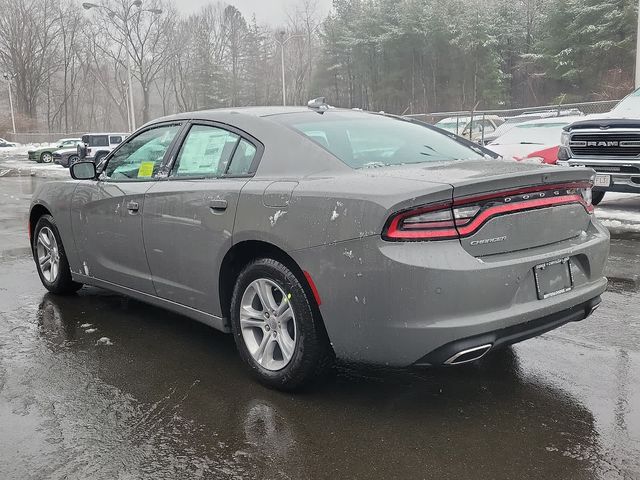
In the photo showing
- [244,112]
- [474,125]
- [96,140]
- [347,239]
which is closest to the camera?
[347,239]

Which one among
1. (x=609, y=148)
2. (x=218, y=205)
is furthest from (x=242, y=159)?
(x=609, y=148)

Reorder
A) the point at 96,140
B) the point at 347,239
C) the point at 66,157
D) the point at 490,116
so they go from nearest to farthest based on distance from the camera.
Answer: the point at 347,239 < the point at 490,116 < the point at 96,140 < the point at 66,157

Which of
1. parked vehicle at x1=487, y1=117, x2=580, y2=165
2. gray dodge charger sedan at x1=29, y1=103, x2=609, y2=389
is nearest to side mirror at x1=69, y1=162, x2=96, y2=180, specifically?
gray dodge charger sedan at x1=29, y1=103, x2=609, y2=389

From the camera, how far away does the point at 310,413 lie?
3230 millimetres

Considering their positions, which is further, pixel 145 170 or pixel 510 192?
pixel 145 170

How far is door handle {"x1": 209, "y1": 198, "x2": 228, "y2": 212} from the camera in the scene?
362cm

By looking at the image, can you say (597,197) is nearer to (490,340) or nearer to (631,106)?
(631,106)

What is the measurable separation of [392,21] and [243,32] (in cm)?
2357

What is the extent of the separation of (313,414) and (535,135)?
12.0 metres

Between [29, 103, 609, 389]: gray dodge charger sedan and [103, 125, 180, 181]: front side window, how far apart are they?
2 cm

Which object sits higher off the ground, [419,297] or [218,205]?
[218,205]

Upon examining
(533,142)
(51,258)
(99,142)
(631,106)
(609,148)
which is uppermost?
(99,142)

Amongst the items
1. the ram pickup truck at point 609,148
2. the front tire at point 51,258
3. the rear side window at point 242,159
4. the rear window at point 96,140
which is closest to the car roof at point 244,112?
the rear side window at point 242,159

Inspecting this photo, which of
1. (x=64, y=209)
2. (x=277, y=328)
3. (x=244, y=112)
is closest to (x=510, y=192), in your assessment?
(x=277, y=328)
